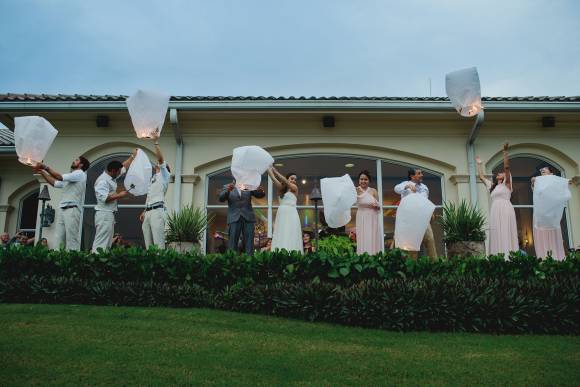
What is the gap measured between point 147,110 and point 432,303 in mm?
4687

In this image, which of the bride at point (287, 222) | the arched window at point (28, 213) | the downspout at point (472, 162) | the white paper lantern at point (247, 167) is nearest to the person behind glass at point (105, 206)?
the white paper lantern at point (247, 167)

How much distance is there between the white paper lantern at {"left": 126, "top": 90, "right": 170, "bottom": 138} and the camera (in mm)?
7547

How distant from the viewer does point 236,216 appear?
8836mm

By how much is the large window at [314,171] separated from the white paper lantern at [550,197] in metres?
3.61

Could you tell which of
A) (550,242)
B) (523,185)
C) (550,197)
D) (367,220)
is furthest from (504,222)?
(523,185)

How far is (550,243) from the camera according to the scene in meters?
9.05

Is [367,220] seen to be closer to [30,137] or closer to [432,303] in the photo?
[432,303]

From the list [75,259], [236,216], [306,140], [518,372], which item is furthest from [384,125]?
[518,372]

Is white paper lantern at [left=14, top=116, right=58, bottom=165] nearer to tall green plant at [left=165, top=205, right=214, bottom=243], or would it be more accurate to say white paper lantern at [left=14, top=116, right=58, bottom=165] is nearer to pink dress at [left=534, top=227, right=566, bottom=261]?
tall green plant at [left=165, top=205, right=214, bottom=243]

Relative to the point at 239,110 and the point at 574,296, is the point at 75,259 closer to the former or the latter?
the point at 239,110

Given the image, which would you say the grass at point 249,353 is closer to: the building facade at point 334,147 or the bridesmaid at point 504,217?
the bridesmaid at point 504,217

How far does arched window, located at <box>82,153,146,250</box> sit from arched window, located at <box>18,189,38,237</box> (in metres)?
2.65

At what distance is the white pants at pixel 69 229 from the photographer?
797cm

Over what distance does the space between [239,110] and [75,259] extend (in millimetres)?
4926
